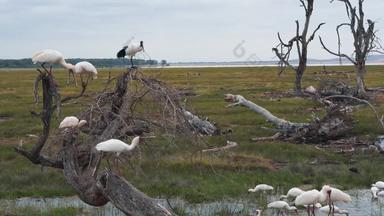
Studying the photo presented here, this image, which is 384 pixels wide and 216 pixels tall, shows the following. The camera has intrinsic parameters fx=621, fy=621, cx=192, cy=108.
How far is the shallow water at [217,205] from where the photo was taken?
40.9ft

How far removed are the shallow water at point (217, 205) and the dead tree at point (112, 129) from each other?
358 centimetres

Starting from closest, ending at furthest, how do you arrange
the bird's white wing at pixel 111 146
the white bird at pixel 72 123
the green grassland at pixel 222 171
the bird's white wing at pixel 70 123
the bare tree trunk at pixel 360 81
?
1. the bird's white wing at pixel 111 146
2. the white bird at pixel 72 123
3. the bird's white wing at pixel 70 123
4. the green grassland at pixel 222 171
5. the bare tree trunk at pixel 360 81

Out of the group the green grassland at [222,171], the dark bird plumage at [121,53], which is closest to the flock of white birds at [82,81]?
the dark bird plumage at [121,53]

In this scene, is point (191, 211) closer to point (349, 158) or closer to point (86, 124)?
point (86, 124)

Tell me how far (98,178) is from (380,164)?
10.3 m

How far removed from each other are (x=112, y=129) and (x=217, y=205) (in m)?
4.78

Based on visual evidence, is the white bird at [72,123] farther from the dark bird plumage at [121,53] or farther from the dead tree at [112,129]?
the dark bird plumage at [121,53]

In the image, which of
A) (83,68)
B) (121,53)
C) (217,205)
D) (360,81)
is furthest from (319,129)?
(83,68)

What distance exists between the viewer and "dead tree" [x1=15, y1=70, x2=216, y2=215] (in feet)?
27.1

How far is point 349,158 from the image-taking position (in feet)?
58.3

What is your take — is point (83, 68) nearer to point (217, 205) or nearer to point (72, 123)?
point (72, 123)

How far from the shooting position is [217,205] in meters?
13.0

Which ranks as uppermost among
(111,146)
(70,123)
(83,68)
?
(83,68)

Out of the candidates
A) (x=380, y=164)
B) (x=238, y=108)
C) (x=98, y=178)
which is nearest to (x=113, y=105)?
(x=98, y=178)
